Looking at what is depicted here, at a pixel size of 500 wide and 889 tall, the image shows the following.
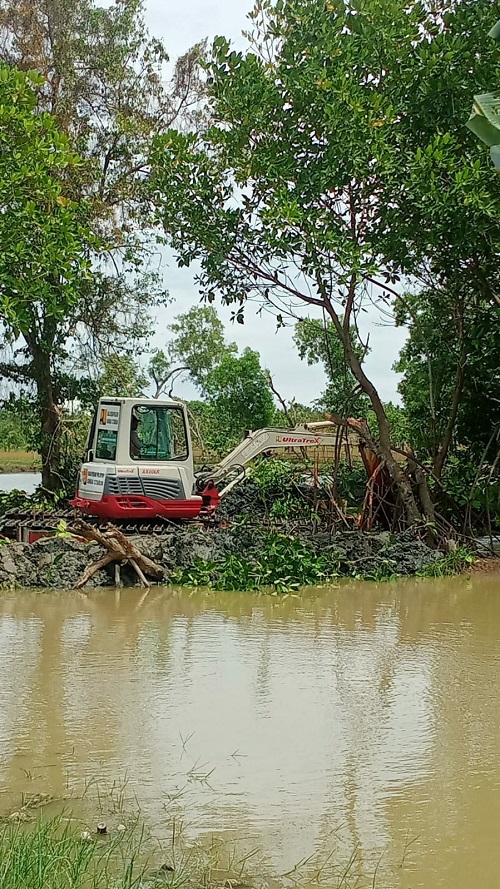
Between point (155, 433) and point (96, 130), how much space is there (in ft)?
24.6

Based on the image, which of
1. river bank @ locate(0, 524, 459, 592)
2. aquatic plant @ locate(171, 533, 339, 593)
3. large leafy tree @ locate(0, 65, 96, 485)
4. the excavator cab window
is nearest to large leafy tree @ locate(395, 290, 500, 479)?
river bank @ locate(0, 524, 459, 592)

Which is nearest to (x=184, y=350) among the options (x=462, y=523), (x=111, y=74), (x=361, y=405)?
(x=361, y=405)

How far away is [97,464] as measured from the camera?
1430 cm

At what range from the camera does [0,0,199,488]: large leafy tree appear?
1786cm

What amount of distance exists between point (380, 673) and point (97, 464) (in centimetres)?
721

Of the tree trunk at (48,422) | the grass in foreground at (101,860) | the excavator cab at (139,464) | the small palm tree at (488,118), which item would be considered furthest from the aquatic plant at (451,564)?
the small palm tree at (488,118)

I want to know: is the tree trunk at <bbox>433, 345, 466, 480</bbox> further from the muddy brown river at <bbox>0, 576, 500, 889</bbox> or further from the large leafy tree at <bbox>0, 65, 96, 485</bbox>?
the large leafy tree at <bbox>0, 65, 96, 485</bbox>

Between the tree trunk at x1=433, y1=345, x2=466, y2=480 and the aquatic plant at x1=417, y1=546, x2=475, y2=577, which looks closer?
the aquatic plant at x1=417, y1=546, x2=475, y2=577

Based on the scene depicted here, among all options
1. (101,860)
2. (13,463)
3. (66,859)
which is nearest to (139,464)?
(101,860)

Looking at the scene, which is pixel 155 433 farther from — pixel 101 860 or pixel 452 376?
pixel 101 860

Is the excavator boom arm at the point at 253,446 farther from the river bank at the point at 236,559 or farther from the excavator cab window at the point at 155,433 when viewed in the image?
the river bank at the point at 236,559

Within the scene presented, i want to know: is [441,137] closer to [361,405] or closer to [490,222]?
[490,222]

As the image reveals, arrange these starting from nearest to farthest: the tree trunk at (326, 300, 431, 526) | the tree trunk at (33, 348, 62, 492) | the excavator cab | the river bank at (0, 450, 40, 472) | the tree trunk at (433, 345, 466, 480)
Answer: the excavator cab < the tree trunk at (326, 300, 431, 526) < the tree trunk at (433, 345, 466, 480) < the tree trunk at (33, 348, 62, 492) < the river bank at (0, 450, 40, 472)

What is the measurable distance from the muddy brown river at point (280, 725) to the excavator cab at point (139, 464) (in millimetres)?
3146
